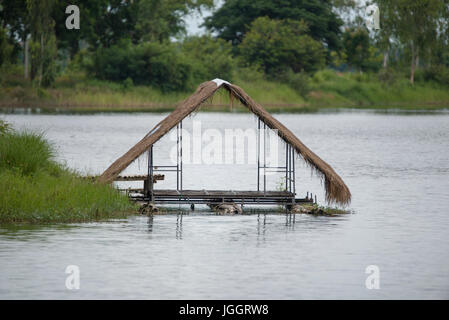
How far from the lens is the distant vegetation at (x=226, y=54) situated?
8588 centimetres

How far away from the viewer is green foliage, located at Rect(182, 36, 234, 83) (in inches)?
3974

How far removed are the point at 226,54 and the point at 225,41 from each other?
5166mm

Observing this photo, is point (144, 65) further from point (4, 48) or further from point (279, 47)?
point (279, 47)

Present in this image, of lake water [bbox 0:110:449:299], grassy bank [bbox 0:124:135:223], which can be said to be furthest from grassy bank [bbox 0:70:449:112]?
grassy bank [bbox 0:124:135:223]

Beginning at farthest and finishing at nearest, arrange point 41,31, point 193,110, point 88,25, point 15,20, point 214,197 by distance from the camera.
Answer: point 88,25
point 15,20
point 41,31
point 214,197
point 193,110

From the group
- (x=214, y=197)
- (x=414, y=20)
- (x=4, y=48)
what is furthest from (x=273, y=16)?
(x=214, y=197)

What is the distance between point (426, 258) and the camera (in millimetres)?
21422

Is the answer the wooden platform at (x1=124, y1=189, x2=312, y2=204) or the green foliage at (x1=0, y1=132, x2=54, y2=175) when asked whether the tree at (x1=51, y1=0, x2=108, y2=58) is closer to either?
the green foliage at (x1=0, y1=132, x2=54, y2=175)

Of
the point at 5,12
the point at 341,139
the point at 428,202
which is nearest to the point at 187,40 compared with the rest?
the point at 5,12

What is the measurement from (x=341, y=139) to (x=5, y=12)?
3614 centimetres

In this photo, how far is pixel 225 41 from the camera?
4355 inches

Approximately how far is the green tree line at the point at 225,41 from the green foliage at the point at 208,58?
0.11 m

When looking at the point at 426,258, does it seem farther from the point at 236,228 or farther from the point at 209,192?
the point at 209,192

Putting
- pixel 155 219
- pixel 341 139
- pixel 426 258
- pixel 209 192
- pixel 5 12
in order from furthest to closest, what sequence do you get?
pixel 5 12 → pixel 341 139 → pixel 209 192 → pixel 155 219 → pixel 426 258
